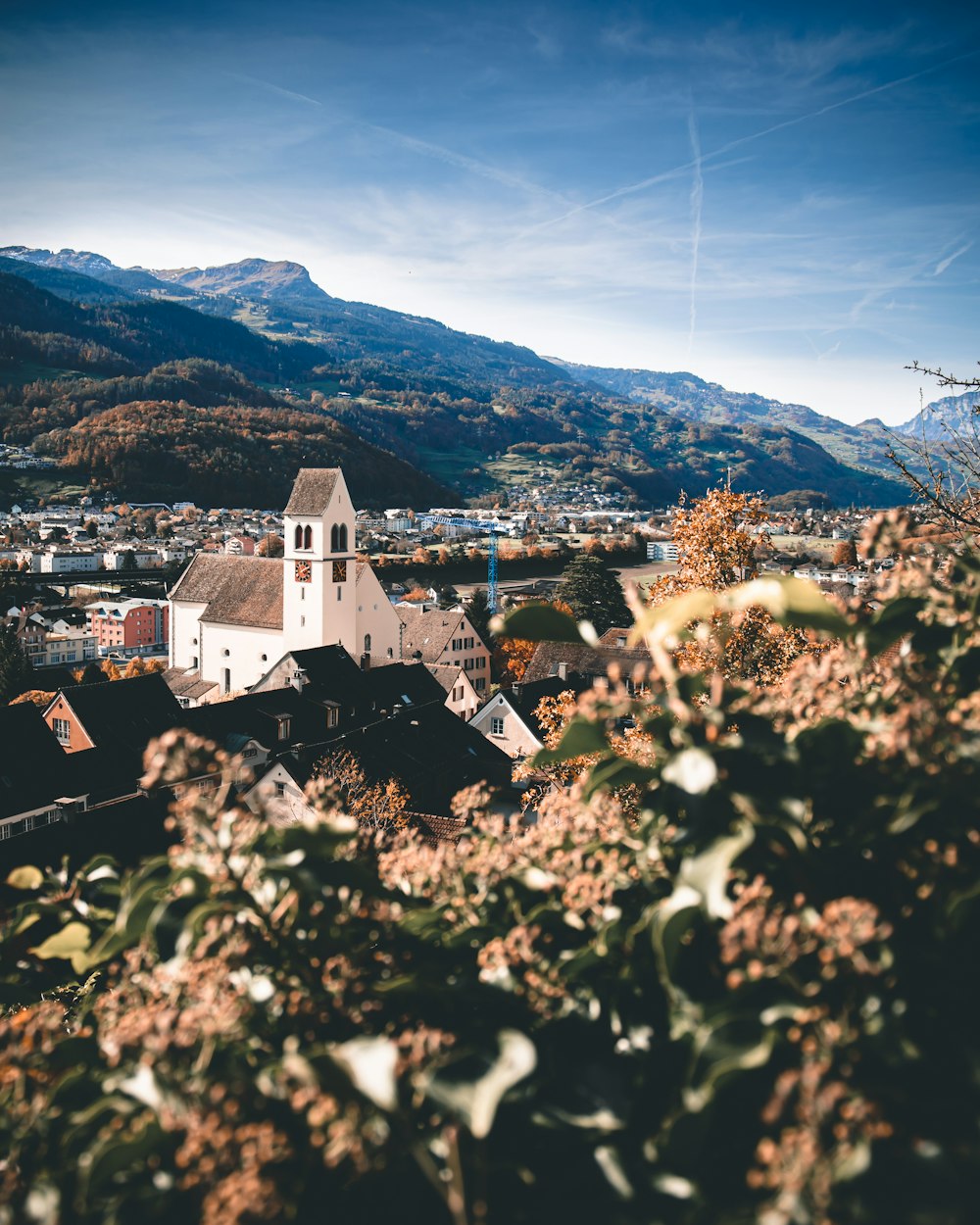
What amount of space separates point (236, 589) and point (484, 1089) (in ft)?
187

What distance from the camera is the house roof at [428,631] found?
187 ft

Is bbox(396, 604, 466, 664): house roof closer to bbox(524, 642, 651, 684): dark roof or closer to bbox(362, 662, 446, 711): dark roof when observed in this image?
bbox(524, 642, 651, 684): dark roof

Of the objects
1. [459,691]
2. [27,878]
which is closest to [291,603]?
[459,691]

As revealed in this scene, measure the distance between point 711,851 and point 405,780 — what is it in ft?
Answer: 86.4

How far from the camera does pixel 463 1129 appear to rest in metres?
1.51

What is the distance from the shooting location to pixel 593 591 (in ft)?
229

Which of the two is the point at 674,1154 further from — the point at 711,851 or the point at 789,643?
the point at 789,643

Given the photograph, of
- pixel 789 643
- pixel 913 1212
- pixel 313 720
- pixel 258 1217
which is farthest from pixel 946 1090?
pixel 313 720

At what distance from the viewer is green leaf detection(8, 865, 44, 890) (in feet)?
7.92

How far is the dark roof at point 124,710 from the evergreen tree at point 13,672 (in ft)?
82.3

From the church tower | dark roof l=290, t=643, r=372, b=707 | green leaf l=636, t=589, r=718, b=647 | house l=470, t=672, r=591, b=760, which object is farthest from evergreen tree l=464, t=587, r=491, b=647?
green leaf l=636, t=589, r=718, b=647

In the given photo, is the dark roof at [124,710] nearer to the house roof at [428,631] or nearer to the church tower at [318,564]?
the church tower at [318,564]

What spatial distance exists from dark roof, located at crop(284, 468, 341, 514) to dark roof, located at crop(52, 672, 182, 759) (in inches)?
687

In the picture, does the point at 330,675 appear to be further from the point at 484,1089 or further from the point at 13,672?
the point at 484,1089
